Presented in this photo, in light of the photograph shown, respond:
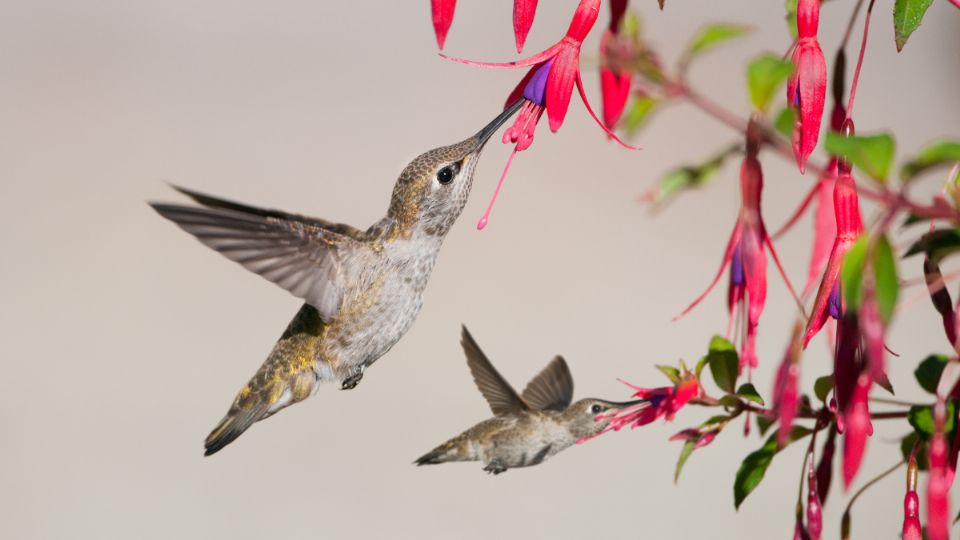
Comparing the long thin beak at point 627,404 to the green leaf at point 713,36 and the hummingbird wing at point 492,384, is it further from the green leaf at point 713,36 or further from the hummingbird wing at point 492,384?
the green leaf at point 713,36

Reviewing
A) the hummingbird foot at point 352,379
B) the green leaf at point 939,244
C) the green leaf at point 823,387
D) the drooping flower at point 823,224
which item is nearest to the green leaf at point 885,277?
the green leaf at point 939,244

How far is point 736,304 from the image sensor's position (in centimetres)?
Result: 79

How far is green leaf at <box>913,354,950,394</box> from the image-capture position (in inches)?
31.0

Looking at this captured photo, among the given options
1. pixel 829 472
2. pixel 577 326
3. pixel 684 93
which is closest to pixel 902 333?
pixel 577 326

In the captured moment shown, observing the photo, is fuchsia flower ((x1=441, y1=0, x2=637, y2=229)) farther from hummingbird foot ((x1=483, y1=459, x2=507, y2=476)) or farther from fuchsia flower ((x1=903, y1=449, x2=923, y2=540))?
hummingbird foot ((x1=483, y1=459, x2=507, y2=476))

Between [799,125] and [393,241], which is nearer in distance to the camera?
[799,125]

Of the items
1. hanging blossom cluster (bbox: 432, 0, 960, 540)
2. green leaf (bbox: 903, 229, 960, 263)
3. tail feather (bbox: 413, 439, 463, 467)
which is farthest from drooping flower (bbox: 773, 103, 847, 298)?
tail feather (bbox: 413, 439, 463, 467)

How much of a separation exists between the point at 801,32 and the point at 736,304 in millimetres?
196

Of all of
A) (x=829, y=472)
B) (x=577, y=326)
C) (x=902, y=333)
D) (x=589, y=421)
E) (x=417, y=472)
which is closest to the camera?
(x=829, y=472)

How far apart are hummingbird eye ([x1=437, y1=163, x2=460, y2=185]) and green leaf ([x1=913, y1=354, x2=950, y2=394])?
38 cm

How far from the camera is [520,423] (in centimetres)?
120

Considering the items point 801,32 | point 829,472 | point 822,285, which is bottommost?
point 829,472

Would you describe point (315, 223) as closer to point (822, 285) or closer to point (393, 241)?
point (393, 241)

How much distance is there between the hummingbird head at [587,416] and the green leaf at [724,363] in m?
0.24
